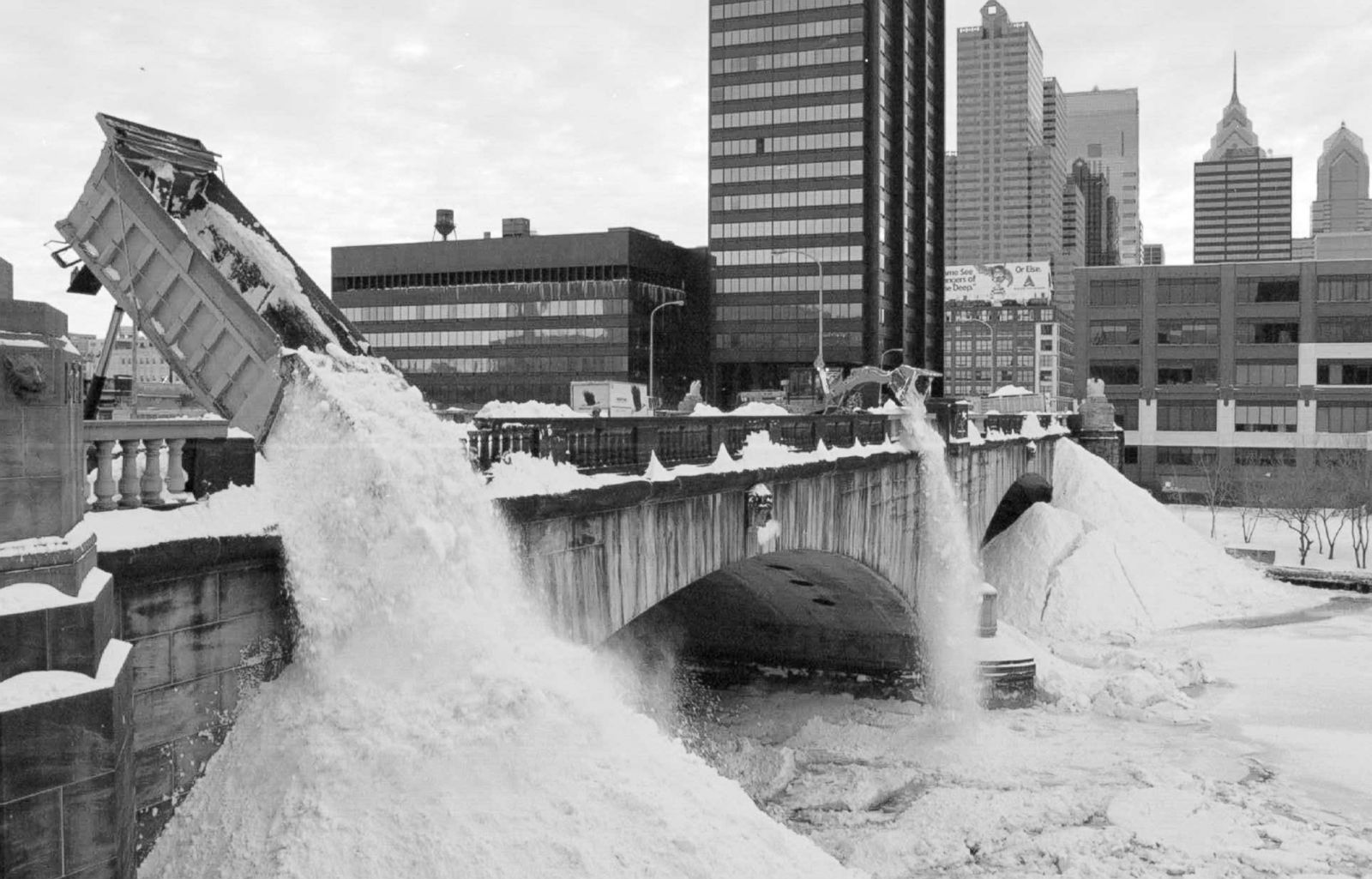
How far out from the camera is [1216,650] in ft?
105

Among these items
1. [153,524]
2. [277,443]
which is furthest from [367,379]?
[153,524]

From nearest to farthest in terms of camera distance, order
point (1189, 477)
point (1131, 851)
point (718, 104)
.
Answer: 1. point (1131, 851)
2. point (1189, 477)
3. point (718, 104)

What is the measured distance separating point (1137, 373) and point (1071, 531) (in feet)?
158

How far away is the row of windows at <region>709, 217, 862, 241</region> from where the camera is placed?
109125 millimetres

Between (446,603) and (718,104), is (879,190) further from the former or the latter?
(446,603)

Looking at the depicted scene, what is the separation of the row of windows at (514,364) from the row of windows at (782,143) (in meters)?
22.4

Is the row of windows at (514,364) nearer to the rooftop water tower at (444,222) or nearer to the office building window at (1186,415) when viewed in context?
the rooftop water tower at (444,222)

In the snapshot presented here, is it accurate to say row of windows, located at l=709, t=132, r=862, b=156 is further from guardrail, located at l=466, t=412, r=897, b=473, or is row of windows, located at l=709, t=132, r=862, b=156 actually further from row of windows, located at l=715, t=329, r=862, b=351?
guardrail, located at l=466, t=412, r=897, b=473

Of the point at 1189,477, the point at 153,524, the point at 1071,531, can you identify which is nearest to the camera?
the point at 153,524

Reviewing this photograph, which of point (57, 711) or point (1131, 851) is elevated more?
point (57, 711)

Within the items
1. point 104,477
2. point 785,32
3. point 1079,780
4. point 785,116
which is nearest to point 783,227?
point 785,116

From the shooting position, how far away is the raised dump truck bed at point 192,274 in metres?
11.1

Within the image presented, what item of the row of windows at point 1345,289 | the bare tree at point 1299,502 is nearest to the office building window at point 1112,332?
the row of windows at point 1345,289

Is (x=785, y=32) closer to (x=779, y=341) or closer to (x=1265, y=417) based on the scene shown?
(x=779, y=341)
